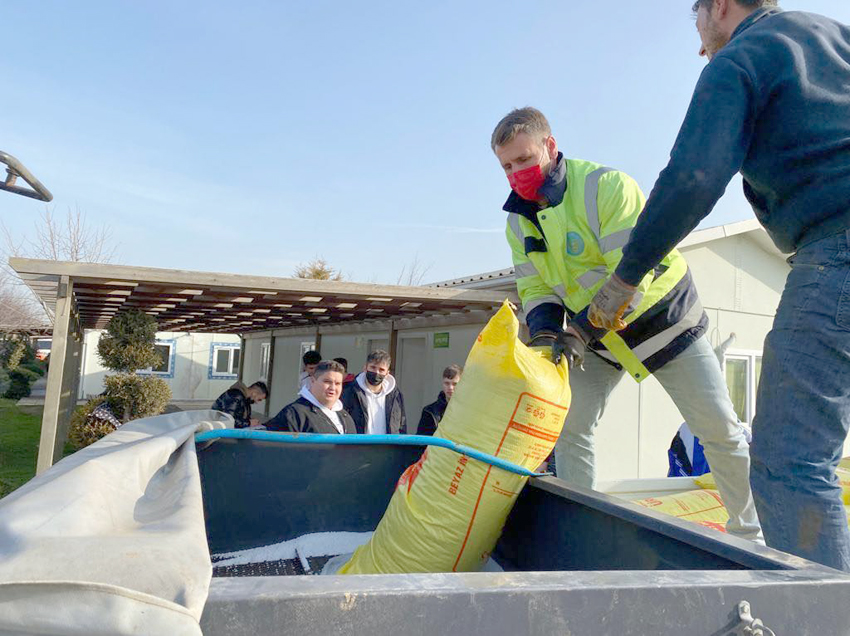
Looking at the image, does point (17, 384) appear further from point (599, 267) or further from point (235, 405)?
point (599, 267)

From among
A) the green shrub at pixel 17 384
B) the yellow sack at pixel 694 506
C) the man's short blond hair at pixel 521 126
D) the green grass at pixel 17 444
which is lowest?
the green grass at pixel 17 444

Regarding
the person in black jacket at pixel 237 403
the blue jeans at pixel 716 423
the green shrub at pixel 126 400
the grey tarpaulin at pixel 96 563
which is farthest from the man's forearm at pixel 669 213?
the green shrub at pixel 126 400

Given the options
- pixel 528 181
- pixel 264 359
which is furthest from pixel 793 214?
pixel 264 359

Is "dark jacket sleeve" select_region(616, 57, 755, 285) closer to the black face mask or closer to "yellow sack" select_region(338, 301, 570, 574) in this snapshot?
"yellow sack" select_region(338, 301, 570, 574)

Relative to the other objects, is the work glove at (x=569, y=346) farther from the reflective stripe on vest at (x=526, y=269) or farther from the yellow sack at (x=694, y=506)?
the yellow sack at (x=694, y=506)

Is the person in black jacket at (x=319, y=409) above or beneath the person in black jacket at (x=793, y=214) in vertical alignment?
beneath

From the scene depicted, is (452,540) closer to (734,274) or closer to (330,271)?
(734,274)

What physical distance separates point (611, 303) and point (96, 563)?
1.58m

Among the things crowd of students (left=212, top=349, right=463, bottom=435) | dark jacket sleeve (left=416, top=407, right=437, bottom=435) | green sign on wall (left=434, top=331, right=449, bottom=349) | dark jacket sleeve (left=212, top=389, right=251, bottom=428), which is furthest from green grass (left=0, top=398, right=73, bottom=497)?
green sign on wall (left=434, top=331, right=449, bottom=349)

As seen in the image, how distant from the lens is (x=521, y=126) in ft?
8.13

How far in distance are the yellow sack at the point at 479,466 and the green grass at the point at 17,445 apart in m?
7.40

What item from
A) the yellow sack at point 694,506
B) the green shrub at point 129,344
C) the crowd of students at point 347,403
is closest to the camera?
the yellow sack at point 694,506

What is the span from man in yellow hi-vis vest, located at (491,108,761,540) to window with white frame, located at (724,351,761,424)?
7129 millimetres

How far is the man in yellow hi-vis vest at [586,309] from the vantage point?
2.33 metres
